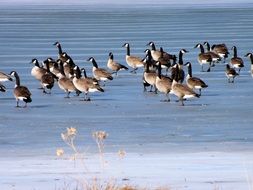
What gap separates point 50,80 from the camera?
2100 cm

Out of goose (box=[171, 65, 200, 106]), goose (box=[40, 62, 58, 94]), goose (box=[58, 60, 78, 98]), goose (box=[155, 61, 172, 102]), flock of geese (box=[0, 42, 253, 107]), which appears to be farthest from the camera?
goose (box=[40, 62, 58, 94])

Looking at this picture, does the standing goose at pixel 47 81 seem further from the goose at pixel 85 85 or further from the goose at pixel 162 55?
the goose at pixel 162 55

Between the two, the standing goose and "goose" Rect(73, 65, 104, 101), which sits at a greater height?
the standing goose

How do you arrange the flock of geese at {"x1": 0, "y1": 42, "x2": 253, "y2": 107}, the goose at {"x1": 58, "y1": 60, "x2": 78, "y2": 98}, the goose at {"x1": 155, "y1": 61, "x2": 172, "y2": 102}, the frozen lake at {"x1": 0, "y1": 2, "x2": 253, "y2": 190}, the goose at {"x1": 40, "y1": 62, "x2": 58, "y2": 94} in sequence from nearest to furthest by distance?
1. the frozen lake at {"x1": 0, "y1": 2, "x2": 253, "y2": 190}
2. the flock of geese at {"x1": 0, "y1": 42, "x2": 253, "y2": 107}
3. the goose at {"x1": 155, "y1": 61, "x2": 172, "y2": 102}
4. the goose at {"x1": 58, "y1": 60, "x2": 78, "y2": 98}
5. the goose at {"x1": 40, "y1": 62, "x2": 58, "y2": 94}

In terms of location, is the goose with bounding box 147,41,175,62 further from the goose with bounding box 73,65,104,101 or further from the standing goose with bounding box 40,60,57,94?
the goose with bounding box 73,65,104,101

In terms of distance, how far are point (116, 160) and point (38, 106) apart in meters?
6.96

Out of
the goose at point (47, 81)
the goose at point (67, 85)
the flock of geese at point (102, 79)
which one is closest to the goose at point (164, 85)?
the flock of geese at point (102, 79)

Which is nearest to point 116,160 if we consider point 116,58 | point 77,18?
point 116,58

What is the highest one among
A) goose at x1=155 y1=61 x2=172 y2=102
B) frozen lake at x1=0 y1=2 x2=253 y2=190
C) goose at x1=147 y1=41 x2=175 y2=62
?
goose at x1=147 y1=41 x2=175 y2=62

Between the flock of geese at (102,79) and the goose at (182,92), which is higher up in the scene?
the flock of geese at (102,79)

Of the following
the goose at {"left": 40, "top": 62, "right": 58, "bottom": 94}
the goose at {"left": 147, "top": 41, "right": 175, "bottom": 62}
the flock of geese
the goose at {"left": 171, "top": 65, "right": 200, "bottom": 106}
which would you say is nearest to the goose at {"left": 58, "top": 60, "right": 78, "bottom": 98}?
the flock of geese

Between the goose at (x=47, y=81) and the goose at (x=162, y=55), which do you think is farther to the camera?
the goose at (x=162, y=55)

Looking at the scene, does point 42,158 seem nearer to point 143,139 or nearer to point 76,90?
point 143,139

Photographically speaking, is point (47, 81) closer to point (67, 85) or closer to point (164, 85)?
point (67, 85)
